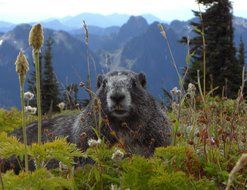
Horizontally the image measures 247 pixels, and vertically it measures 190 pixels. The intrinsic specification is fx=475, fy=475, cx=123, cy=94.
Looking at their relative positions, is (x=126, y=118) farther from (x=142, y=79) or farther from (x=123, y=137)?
(x=142, y=79)

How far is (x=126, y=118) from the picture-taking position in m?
7.41

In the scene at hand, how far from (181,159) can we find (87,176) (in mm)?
839

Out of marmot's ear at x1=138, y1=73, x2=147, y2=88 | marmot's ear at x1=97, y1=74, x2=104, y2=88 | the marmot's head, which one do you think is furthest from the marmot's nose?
marmot's ear at x1=138, y1=73, x2=147, y2=88

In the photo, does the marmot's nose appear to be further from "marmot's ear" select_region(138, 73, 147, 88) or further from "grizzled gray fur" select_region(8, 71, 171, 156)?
"marmot's ear" select_region(138, 73, 147, 88)

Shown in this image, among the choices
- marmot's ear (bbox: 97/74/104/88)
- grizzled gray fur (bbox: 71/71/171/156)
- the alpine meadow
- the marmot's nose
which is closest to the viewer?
the alpine meadow

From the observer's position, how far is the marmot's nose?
22.6 feet

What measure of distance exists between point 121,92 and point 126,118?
0.56 m

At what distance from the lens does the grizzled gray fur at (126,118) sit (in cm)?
712

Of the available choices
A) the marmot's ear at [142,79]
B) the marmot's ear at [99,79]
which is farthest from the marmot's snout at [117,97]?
the marmot's ear at [142,79]

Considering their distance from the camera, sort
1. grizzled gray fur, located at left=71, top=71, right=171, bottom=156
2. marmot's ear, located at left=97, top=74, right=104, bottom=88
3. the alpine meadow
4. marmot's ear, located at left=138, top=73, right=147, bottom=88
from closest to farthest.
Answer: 1. the alpine meadow
2. grizzled gray fur, located at left=71, top=71, right=171, bottom=156
3. marmot's ear, located at left=97, top=74, right=104, bottom=88
4. marmot's ear, located at left=138, top=73, right=147, bottom=88

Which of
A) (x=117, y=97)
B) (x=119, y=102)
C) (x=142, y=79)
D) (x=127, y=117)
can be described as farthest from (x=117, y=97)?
(x=142, y=79)

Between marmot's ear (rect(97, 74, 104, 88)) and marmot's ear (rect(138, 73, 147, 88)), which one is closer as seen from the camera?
marmot's ear (rect(97, 74, 104, 88))

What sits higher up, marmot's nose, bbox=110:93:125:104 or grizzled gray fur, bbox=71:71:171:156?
marmot's nose, bbox=110:93:125:104

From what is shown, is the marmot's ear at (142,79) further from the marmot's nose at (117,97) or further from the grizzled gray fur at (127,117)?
the marmot's nose at (117,97)
